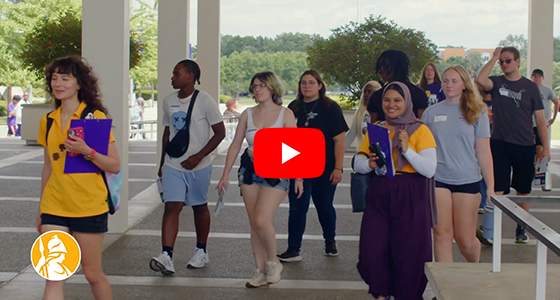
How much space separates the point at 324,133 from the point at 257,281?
1.80 meters

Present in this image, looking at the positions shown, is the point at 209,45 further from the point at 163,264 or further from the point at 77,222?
the point at 77,222

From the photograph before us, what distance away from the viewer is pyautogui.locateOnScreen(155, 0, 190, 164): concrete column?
49.0 feet

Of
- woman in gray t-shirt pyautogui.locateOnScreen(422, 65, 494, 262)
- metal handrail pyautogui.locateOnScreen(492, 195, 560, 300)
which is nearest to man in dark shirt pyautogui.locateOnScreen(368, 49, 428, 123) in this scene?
woman in gray t-shirt pyautogui.locateOnScreen(422, 65, 494, 262)

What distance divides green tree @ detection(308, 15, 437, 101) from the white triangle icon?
1549 cm

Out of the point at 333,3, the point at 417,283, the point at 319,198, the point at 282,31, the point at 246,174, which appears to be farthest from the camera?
the point at 282,31

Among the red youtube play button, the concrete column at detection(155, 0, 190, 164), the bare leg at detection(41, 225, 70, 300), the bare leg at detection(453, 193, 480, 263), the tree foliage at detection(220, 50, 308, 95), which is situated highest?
the tree foliage at detection(220, 50, 308, 95)

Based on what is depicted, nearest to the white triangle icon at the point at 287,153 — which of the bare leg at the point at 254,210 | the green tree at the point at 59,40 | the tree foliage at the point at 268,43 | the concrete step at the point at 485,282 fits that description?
the bare leg at the point at 254,210

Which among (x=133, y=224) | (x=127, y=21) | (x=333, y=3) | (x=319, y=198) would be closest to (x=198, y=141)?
(x=319, y=198)

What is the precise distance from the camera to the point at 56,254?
4.74 metres

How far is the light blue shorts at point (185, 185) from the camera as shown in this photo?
7109 millimetres

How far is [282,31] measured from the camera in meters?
51.7

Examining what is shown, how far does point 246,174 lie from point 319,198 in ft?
4.87

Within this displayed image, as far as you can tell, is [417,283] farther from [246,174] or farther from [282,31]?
[282,31]

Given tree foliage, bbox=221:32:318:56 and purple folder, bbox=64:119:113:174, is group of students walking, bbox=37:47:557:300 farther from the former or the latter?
tree foliage, bbox=221:32:318:56
